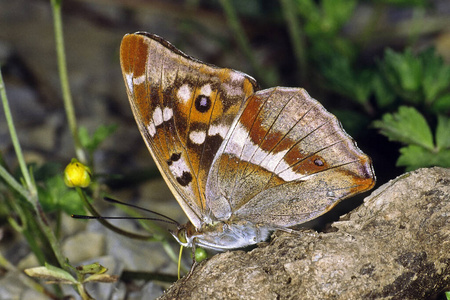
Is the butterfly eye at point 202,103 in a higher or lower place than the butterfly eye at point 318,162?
higher

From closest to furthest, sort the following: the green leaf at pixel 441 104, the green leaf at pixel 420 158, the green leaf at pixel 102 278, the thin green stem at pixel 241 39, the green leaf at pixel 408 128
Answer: the green leaf at pixel 102 278
the green leaf at pixel 420 158
the green leaf at pixel 408 128
the green leaf at pixel 441 104
the thin green stem at pixel 241 39

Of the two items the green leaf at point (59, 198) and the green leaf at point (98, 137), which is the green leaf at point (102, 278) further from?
the green leaf at point (98, 137)

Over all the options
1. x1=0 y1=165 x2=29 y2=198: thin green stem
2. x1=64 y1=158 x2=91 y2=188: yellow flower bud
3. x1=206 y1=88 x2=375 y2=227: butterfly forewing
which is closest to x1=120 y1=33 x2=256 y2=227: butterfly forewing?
x1=206 y1=88 x2=375 y2=227: butterfly forewing

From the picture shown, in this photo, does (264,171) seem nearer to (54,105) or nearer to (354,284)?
(354,284)

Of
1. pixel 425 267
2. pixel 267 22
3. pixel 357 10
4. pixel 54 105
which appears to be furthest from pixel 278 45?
pixel 425 267

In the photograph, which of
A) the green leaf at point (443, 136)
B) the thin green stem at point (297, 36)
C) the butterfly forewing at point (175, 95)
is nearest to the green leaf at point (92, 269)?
the butterfly forewing at point (175, 95)

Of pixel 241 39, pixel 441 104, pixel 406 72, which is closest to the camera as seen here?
pixel 441 104

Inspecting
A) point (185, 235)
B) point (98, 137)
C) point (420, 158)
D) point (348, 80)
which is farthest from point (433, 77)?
point (98, 137)

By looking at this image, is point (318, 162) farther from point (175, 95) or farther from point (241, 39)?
point (241, 39)
